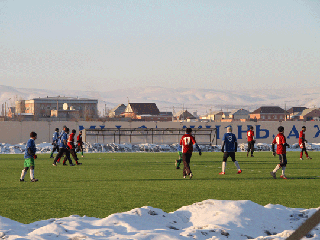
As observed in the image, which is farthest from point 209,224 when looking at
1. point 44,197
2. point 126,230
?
point 44,197

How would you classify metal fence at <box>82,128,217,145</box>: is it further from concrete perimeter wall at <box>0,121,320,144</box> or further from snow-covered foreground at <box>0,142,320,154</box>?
snow-covered foreground at <box>0,142,320,154</box>

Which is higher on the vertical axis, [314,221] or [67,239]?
[314,221]

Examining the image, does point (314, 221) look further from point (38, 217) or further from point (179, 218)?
point (38, 217)

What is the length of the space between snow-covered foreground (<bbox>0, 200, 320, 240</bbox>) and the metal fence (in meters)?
41.6

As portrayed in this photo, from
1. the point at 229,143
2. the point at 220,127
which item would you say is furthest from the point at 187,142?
the point at 220,127

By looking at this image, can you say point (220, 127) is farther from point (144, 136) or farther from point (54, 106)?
point (54, 106)

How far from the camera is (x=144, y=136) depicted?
5119 cm

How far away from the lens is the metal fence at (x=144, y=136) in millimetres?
50438

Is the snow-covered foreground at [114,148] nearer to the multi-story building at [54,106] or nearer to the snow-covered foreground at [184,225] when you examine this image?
the snow-covered foreground at [184,225]

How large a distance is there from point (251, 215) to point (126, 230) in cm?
225

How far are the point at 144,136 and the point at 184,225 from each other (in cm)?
4347

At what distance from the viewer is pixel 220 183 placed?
1486 cm

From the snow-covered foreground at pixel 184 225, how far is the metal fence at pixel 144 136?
137 feet

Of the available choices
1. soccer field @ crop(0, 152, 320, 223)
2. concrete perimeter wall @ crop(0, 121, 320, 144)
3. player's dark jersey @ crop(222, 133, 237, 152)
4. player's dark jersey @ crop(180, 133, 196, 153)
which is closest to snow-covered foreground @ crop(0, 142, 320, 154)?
concrete perimeter wall @ crop(0, 121, 320, 144)
